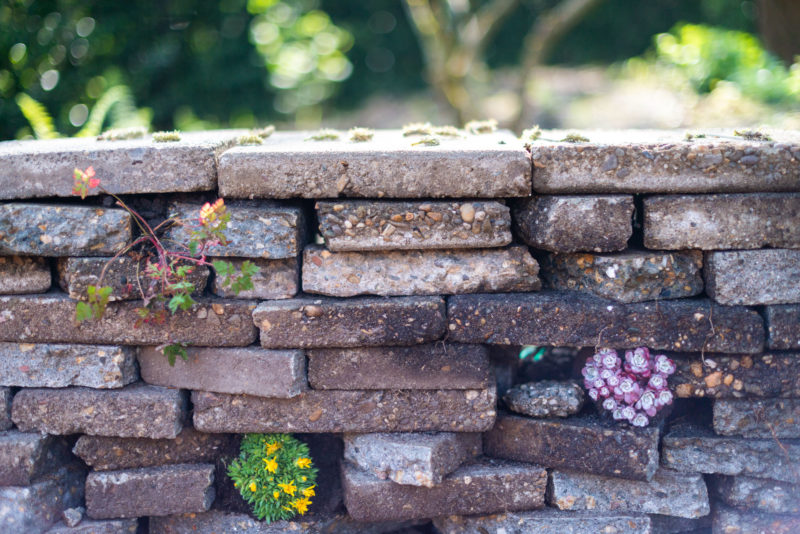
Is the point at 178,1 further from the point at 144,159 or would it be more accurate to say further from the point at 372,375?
the point at 372,375

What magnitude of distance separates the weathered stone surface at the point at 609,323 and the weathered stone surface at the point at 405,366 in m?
0.10

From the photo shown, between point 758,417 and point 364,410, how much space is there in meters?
1.61

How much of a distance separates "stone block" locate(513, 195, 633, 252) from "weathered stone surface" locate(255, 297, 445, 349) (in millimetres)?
526

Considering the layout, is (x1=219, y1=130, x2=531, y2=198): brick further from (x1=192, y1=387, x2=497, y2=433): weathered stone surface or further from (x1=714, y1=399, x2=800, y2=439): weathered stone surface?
(x1=714, y1=399, x2=800, y2=439): weathered stone surface

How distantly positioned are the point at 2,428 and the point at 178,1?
641cm

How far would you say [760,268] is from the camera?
2807 mm

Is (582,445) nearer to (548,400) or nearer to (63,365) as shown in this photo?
(548,400)

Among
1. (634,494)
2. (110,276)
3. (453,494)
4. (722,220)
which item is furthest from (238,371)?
(722,220)

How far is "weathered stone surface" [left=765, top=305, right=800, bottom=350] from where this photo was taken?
9.25ft

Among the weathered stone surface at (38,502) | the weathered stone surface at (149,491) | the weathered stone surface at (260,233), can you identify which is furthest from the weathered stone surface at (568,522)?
the weathered stone surface at (38,502)

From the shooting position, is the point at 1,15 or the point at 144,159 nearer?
the point at 144,159

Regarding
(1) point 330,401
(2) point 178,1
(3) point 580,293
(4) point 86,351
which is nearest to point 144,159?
(4) point 86,351

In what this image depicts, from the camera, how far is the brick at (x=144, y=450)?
9.75 feet

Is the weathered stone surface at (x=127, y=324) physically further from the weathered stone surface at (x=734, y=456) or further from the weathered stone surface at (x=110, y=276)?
the weathered stone surface at (x=734, y=456)
